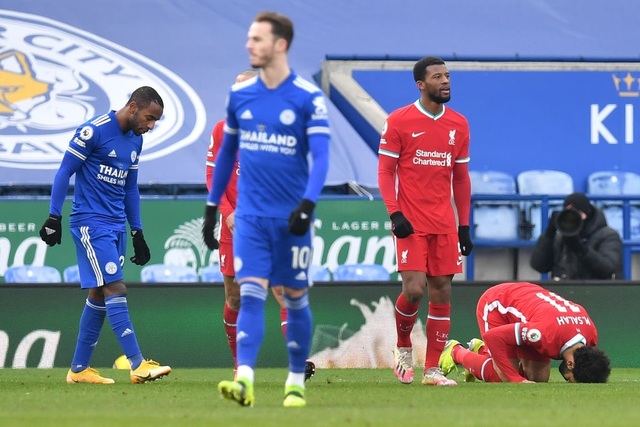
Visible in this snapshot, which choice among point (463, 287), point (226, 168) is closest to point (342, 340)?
point (463, 287)

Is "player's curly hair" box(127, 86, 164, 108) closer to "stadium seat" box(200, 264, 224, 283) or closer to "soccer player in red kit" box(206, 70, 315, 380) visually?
"soccer player in red kit" box(206, 70, 315, 380)

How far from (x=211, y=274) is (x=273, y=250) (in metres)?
8.19

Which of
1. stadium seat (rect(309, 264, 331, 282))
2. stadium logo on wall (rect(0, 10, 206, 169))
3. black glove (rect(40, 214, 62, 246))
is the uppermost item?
stadium logo on wall (rect(0, 10, 206, 169))

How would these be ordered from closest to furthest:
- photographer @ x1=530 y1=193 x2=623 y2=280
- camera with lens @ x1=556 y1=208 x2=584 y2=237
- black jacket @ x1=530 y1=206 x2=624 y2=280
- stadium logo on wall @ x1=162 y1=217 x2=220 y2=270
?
camera with lens @ x1=556 y1=208 x2=584 y2=237 → photographer @ x1=530 y1=193 x2=623 y2=280 → black jacket @ x1=530 y1=206 x2=624 y2=280 → stadium logo on wall @ x1=162 y1=217 x2=220 y2=270

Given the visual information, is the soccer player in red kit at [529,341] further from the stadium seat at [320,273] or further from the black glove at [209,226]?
the stadium seat at [320,273]

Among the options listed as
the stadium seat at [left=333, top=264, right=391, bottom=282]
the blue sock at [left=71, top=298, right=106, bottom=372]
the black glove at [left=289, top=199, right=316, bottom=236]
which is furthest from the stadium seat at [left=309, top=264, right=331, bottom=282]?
the black glove at [left=289, top=199, right=316, bottom=236]

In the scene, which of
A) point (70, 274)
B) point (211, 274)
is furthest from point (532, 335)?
point (70, 274)

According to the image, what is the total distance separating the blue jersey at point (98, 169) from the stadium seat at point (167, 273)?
5.53 metres

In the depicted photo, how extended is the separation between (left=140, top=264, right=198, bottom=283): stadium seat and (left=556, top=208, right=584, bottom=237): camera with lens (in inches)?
182

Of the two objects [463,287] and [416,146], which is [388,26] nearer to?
[463,287]

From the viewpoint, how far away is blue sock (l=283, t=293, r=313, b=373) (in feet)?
24.4

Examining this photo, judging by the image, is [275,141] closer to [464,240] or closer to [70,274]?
[464,240]

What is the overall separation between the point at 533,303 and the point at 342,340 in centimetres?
357

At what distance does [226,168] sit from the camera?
765cm
